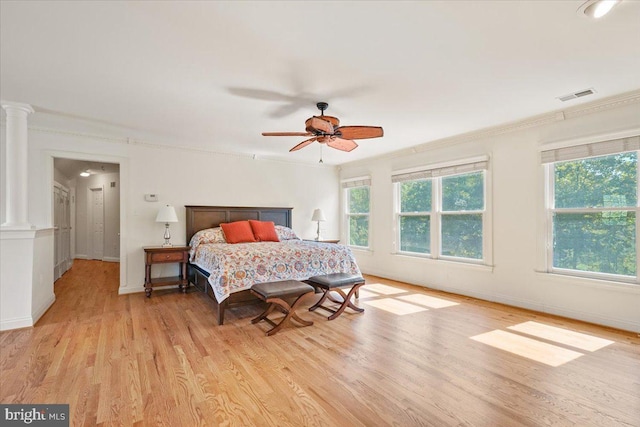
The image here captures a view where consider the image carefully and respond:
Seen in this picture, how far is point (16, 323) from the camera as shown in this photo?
3.22 meters

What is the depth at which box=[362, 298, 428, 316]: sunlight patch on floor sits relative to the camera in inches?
152

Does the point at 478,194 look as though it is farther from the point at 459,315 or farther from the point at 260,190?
the point at 260,190

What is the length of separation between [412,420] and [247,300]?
262 centimetres

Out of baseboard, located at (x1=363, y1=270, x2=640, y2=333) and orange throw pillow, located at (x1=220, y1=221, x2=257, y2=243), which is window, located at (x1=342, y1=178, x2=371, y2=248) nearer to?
baseboard, located at (x1=363, y1=270, x2=640, y2=333)

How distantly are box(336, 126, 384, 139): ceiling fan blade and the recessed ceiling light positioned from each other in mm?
1629

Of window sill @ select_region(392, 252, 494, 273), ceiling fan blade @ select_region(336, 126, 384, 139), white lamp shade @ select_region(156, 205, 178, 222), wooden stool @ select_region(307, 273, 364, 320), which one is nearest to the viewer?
ceiling fan blade @ select_region(336, 126, 384, 139)

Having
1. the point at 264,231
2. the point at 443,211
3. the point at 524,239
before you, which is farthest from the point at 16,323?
the point at 524,239

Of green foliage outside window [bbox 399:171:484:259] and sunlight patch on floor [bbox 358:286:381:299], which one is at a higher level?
green foliage outside window [bbox 399:171:484:259]

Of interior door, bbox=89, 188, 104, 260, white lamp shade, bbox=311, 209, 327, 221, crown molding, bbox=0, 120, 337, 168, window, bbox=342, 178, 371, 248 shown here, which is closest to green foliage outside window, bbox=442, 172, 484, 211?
window, bbox=342, 178, 371, 248

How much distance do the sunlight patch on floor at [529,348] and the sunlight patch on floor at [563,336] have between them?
0.61 feet

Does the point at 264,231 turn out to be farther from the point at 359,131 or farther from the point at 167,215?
the point at 359,131

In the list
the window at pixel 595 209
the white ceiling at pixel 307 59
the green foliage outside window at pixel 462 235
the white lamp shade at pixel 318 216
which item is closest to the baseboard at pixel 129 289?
the white ceiling at pixel 307 59

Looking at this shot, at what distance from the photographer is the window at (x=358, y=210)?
6.57 meters

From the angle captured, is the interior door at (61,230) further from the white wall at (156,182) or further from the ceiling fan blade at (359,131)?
the ceiling fan blade at (359,131)
